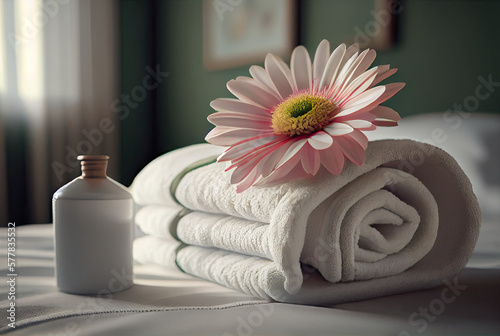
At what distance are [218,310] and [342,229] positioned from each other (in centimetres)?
19

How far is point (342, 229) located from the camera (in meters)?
0.67

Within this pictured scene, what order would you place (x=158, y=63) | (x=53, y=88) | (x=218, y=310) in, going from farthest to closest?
(x=158, y=63)
(x=53, y=88)
(x=218, y=310)

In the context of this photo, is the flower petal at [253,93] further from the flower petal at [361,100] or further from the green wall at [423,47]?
the green wall at [423,47]

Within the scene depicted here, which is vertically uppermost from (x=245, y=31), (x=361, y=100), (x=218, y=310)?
(x=245, y=31)

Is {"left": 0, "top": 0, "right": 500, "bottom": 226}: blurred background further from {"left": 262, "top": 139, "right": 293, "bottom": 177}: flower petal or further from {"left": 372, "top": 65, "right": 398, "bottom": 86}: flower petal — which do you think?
{"left": 262, "top": 139, "right": 293, "bottom": 177}: flower petal

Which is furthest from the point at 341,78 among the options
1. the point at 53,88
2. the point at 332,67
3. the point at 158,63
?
the point at 158,63

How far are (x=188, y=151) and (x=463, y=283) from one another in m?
0.75

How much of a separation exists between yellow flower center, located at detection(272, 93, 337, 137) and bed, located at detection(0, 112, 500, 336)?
0.78 ft

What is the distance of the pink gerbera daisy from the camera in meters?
0.67

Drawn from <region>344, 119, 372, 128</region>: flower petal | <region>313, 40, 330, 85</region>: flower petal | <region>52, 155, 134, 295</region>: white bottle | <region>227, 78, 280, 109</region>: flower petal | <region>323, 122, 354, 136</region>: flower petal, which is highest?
<region>313, 40, 330, 85</region>: flower petal

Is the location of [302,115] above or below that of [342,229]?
above

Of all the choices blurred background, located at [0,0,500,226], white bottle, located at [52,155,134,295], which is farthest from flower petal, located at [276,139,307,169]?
blurred background, located at [0,0,500,226]

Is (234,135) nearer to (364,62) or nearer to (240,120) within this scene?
(240,120)

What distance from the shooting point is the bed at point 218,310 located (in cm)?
58
